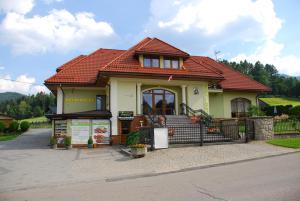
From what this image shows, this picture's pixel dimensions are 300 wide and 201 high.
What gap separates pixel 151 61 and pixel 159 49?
3.97 feet

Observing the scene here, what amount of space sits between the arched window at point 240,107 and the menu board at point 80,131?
49.1 ft

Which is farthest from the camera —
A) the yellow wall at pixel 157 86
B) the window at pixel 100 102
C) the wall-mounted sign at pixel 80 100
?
the window at pixel 100 102

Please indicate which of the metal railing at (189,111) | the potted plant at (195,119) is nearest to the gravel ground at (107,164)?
the potted plant at (195,119)

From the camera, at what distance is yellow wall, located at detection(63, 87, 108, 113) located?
24.0 m

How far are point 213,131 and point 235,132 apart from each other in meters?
1.47

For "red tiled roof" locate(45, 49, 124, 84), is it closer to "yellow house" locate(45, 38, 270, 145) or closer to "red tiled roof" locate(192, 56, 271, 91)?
"yellow house" locate(45, 38, 270, 145)

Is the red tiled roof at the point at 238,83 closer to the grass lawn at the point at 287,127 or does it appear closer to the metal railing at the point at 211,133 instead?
the grass lawn at the point at 287,127

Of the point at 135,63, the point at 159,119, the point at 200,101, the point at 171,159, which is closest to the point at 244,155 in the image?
the point at 171,159

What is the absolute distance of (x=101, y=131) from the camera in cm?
2019

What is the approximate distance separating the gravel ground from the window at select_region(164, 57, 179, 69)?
363 inches

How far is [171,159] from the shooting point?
13070mm

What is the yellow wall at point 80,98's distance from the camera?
78.8 ft

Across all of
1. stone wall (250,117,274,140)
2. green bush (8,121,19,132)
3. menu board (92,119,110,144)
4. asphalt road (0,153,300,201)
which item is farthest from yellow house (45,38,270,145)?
green bush (8,121,19,132)

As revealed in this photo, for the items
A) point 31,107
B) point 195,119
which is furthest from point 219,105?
point 31,107
